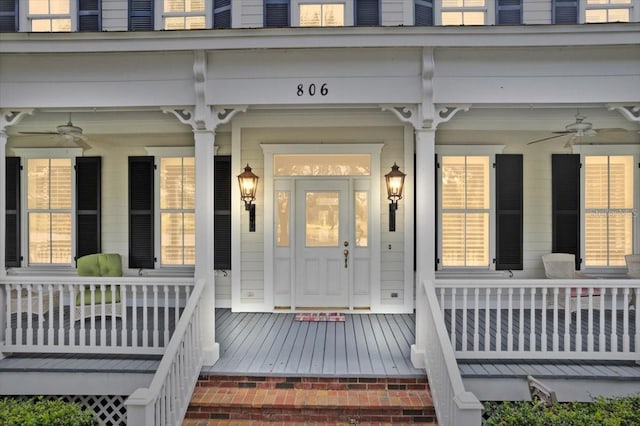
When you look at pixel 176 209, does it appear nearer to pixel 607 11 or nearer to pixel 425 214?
pixel 425 214

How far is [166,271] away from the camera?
226 inches

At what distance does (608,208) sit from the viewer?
560 cm

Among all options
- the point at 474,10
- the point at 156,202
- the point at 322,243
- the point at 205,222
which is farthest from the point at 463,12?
the point at 156,202

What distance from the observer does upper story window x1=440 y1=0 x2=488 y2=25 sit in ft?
15.8

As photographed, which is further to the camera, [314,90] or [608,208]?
[608,208]

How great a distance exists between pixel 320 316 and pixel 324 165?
7.07ft

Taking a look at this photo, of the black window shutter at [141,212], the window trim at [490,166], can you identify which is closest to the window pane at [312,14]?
the window trim at [490,166]

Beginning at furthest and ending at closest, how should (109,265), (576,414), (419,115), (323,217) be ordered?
(323,217) < (109,265) < (419,115) < (576,414)

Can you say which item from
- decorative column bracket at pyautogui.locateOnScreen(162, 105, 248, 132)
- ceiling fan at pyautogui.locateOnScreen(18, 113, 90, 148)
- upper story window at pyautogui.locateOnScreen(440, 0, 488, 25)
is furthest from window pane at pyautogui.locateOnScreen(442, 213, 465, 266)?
ceiling fan at pyautogui.locateOnScreen(18, 113, 90, 148)

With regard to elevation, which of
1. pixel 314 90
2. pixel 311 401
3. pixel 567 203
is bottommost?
pixel 311 401

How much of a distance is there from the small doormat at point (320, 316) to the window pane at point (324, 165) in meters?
2.01

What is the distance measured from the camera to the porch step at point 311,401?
327cm

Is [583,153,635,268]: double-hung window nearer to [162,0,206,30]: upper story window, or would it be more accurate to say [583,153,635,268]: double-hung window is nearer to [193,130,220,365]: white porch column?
[193,130,220,365]: white porch column

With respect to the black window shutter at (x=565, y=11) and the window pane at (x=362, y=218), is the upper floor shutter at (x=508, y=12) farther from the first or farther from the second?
the window pane at (x=362, y=218)
